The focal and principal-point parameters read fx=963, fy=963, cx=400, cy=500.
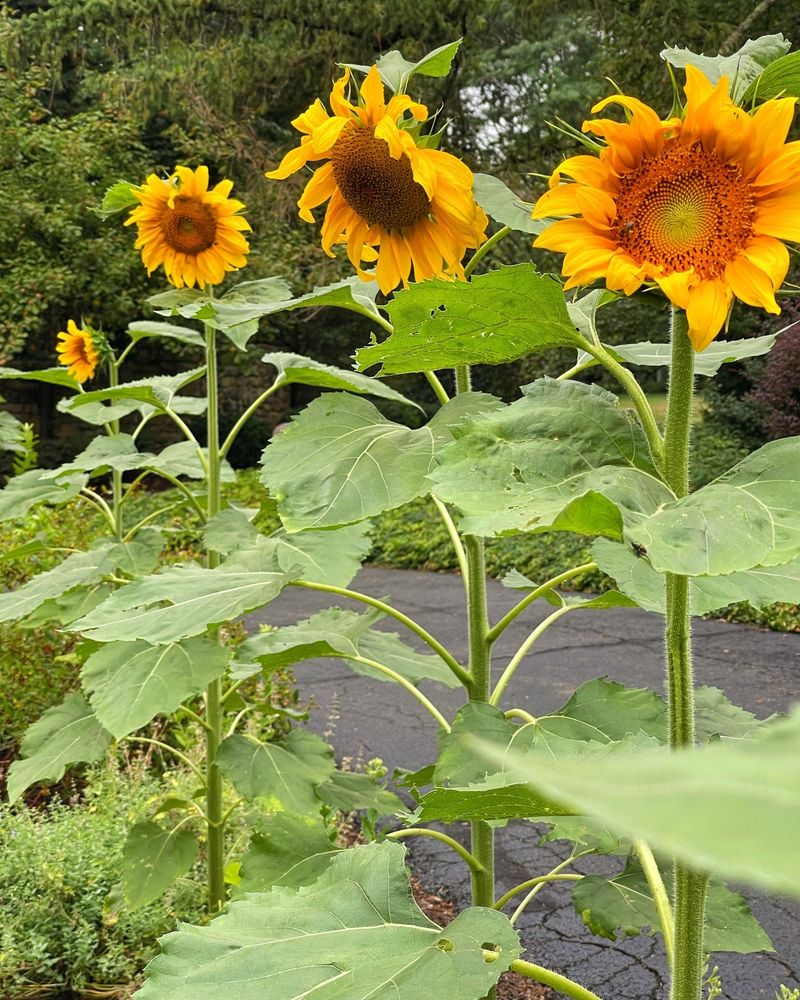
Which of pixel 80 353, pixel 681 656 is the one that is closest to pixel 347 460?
pixel 681 656

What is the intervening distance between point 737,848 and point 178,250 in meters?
2.26

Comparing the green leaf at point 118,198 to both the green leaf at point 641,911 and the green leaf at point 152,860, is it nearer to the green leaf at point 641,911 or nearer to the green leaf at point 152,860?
the green leaf at point 152,860

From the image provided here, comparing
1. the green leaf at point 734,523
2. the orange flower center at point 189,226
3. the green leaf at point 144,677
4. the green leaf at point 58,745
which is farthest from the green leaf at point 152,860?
the green leaf at point 734,523

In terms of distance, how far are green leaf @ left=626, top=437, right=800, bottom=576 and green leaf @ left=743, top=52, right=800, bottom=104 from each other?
29cm

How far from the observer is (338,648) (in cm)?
154

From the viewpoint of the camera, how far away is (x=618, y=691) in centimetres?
129

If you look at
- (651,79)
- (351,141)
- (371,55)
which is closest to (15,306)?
(371,55)

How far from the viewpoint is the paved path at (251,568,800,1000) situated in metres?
2.79

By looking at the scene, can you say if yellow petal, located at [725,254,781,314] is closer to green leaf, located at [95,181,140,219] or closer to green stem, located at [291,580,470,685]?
green stem, located at [291,580,470,685]

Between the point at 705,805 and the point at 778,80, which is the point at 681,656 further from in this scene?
the point at 705,805

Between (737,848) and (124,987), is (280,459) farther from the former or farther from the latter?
(124,987)

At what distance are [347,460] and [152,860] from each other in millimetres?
1488

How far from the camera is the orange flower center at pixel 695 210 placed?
0.80 meters

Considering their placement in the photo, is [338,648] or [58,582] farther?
[58,582]
